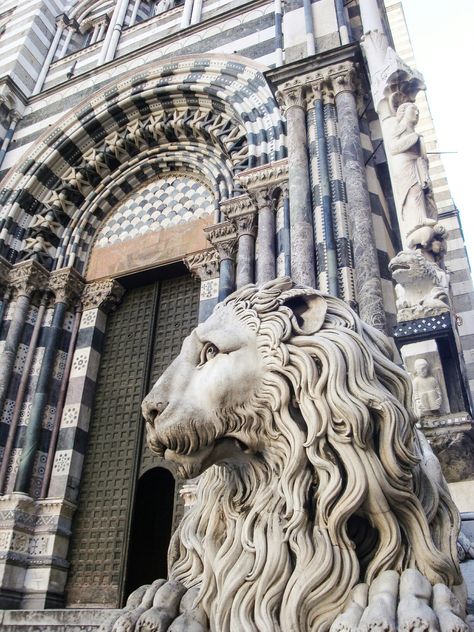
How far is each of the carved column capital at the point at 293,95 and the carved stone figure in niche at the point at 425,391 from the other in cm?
365

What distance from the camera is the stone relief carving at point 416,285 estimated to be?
3307mm

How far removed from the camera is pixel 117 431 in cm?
657

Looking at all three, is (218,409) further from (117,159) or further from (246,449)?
(117,159)

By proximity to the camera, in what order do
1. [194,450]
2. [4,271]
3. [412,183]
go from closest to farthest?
[194,450] → [412,183] → [4,271]

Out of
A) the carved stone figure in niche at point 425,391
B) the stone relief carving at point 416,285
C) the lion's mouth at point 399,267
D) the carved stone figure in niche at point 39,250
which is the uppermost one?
the carved stone figure in niche at point 39,250

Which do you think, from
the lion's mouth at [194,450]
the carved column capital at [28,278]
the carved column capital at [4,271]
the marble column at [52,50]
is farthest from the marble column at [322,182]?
the marble column at [52,50]

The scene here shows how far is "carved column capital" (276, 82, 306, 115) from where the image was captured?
5754 millimetres

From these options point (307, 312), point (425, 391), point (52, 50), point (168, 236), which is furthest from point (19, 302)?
point (307, 312)

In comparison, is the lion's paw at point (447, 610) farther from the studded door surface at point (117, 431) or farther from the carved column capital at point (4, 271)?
the carved column capital at point (4, 271)

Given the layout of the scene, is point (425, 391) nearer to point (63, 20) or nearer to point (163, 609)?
point (163, 609)

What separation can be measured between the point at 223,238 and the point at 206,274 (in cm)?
55

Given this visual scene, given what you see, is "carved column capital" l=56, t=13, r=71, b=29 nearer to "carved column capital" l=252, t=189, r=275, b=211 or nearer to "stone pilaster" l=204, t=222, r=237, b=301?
"stone pilaster" l=204, t=222, r=237, b=301

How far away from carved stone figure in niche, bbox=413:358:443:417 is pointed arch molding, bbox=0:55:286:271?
4490mm

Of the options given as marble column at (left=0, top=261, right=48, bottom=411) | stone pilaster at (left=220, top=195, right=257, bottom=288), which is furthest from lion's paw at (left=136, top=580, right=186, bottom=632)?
marble column at (left=0, top=261, right=48, bottom=411)
